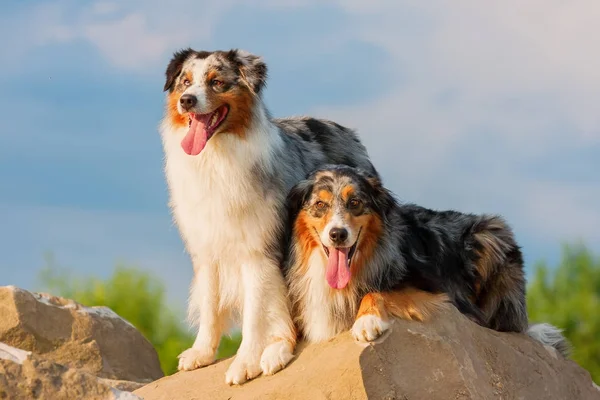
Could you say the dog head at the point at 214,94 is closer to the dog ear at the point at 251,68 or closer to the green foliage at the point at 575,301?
the dog ear at the point at 251,68

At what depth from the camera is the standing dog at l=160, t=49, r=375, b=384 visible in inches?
266

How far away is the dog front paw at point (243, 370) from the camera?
22.4 ft

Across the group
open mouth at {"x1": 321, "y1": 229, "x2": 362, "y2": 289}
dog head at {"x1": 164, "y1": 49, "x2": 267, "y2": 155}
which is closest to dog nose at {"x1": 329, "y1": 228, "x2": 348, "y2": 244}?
open mouth at {"x1": 321, "y1": 229, "x2": 362, "y2": 289}

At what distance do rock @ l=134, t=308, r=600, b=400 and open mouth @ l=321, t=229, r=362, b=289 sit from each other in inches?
16.3

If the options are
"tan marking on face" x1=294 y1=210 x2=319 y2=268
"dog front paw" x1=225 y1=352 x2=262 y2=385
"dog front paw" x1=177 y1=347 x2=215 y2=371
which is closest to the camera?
"tan marking on face" x1=294 y1=210 x2=319 y2=268

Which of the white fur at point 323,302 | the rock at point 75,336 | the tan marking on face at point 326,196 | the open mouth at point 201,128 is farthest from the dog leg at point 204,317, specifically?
the rock at point 75,336

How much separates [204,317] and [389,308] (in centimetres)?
159

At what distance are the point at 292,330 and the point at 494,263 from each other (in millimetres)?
2050

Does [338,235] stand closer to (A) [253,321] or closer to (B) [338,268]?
(B) [338,268]

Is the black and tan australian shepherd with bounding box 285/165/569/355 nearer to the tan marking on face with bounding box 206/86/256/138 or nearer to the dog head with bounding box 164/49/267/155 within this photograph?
the tan marking on face with bounding box 206/86/256/138

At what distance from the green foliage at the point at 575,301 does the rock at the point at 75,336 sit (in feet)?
21.4

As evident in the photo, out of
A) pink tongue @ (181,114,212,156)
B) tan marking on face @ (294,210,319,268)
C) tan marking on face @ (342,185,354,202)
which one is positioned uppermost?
pink tongue @ (181,114,212,156)

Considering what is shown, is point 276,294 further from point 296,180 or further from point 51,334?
point 51,334

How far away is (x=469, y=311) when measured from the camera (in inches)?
297
